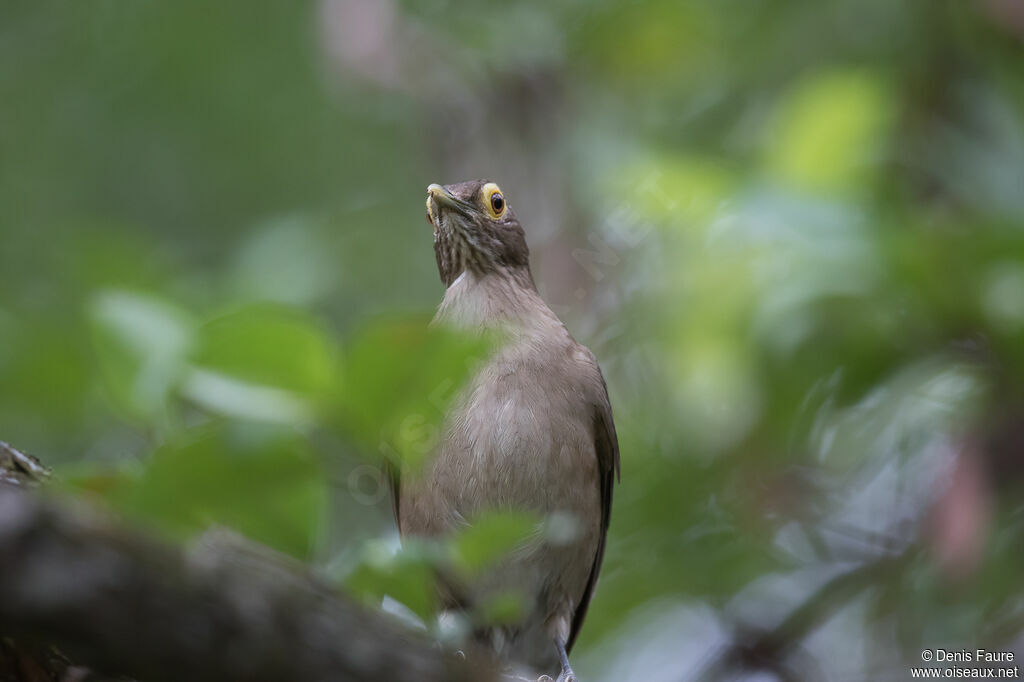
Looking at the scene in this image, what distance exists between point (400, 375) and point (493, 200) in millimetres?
4211

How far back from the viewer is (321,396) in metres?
3.06

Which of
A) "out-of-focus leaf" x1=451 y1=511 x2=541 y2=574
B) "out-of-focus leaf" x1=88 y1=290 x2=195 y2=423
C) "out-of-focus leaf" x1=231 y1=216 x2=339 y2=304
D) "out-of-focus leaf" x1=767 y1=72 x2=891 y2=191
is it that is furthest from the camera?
"out-of-focus leaf" x1=767 y1=72 x2=891 y2=191

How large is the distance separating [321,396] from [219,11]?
25.6 ft

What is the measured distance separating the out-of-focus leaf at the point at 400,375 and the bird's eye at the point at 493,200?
3.97m

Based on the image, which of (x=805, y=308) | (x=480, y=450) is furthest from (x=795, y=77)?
(x=480, y=450)

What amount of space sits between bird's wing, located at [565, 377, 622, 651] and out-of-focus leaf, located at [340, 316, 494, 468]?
3.21 m

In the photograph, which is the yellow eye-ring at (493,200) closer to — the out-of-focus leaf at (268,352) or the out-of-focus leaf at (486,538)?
the out-of-focus leaf at (268,352)

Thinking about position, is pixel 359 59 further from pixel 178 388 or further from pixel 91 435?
pixel 178 388

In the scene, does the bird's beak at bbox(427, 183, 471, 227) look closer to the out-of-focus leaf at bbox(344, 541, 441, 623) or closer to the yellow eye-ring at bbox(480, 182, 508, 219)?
the yellow eye-ring at bbox(480, 182, 508, 219)

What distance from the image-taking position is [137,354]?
11.1 ft

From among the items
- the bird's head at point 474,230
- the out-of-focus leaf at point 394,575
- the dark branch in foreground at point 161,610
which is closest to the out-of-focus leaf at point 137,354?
the out-of-focus leaf at point 394,575

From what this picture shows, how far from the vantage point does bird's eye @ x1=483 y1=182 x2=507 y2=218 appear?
687cm

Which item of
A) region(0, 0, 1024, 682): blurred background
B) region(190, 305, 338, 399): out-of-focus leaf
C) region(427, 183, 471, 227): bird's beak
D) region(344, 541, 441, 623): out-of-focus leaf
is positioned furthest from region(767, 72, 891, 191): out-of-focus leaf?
region(344, 541, 441, 623): out-of-focus leaf

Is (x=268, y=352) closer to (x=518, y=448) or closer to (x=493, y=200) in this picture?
(x=518, y=448)
